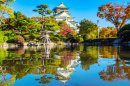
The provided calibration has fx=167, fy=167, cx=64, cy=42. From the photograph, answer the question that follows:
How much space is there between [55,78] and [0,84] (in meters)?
0.85

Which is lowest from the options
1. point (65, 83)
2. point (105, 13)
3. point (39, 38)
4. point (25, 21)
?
point (65, 83)

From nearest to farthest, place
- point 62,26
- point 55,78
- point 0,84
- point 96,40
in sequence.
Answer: point 0,84 → point 55,78 → point 96,40 → point 62,26

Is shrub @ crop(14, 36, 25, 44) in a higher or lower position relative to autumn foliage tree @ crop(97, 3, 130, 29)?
lower

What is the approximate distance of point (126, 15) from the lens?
94.5ft

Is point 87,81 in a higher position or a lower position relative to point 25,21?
lower

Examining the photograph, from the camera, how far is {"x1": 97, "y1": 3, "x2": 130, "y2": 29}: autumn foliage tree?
29.0 meters

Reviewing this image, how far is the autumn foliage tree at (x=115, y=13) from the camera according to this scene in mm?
29000

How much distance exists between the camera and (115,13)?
29625mm

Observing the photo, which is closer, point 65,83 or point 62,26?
point 65,83

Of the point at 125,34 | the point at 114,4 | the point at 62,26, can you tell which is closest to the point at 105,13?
the point at 114,4

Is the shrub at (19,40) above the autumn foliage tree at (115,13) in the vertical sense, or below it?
below

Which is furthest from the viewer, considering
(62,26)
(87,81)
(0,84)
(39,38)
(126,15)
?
(62,26)

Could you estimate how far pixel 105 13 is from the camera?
30.2 metres

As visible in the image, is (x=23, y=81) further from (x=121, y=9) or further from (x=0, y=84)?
(x=121, y=9)
